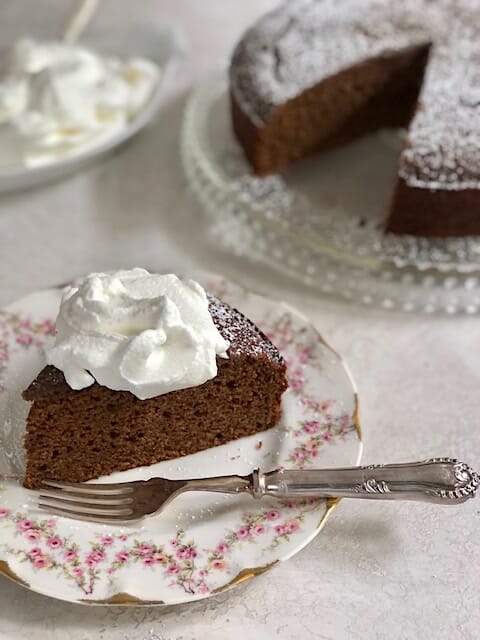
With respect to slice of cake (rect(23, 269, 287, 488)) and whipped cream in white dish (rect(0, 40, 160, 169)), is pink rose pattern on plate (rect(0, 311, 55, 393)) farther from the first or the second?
whipped cream in white dish (rect(0, 40, 160, 169))

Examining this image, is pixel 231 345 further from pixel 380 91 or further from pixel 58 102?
pixel 380 91

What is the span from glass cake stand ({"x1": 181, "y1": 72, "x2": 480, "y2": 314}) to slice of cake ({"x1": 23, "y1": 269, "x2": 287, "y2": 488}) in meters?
0.55

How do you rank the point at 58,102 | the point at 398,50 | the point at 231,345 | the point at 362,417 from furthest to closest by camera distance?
the point at 398,50
the point at 58,102
the point at 362,417
the point at 231,345

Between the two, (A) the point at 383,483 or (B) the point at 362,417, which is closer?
(A) the point at 383,483

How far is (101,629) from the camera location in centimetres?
165

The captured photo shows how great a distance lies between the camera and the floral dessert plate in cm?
160

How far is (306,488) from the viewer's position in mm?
1713

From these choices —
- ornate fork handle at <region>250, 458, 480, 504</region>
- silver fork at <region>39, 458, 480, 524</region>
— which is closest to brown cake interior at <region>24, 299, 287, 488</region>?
silver fork at <region>39, 458, 480, 524</region>

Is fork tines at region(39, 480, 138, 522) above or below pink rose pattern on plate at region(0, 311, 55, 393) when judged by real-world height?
below

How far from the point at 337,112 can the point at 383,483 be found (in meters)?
1.63

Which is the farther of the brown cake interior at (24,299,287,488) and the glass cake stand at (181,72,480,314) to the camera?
the glass cake stand at (181,72,480,314)

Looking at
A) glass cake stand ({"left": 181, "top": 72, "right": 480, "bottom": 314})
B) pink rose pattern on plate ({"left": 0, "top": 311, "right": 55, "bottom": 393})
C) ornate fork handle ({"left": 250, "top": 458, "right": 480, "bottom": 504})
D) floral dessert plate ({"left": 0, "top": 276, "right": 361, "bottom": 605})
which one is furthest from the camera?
glass cake stand ({"left": 181, "top": 72, "right": 480, "bottom": 314})

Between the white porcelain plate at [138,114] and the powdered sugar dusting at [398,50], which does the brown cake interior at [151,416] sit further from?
the white porcelain plate at [138,114]

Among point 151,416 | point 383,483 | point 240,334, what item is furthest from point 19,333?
point 383,483
